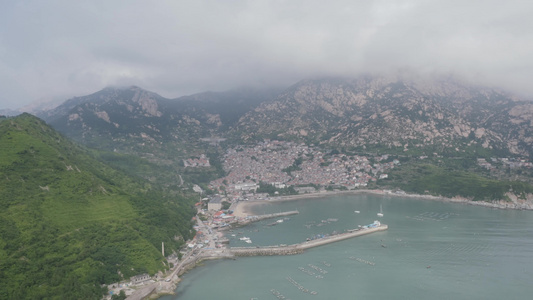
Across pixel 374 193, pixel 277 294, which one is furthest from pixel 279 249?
pixel 374 193

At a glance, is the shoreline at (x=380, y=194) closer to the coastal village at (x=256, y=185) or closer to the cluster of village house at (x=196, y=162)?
the coastal village at (x=256, y=185)

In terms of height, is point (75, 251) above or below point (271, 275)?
above

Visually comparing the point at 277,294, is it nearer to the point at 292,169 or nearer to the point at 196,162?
the point at 292,169

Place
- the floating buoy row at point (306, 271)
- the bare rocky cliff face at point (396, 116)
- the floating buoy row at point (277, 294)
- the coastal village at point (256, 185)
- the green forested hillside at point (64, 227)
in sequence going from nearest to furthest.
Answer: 1. the green forested hillside at point (64, 227)
2. the floating buoy row at point (277, 294)
3. the floating buoy row at point (306, 271)
4. the coastal village at point (256, 185)
5. the bare rocky cliff face at point (396, 116)

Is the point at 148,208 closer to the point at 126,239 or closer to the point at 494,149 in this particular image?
the point at 126,239

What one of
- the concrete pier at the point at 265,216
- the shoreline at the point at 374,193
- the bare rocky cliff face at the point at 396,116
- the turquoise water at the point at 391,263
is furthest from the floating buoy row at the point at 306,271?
the bare rocky cliff face at the point at 396,116

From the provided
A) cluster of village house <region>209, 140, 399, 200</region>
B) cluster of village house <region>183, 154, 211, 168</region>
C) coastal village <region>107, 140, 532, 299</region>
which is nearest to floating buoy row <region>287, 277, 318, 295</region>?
coastal village <region>107, 140, 532, 299</region>

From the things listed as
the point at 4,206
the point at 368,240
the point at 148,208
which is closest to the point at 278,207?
the point at 368,240
